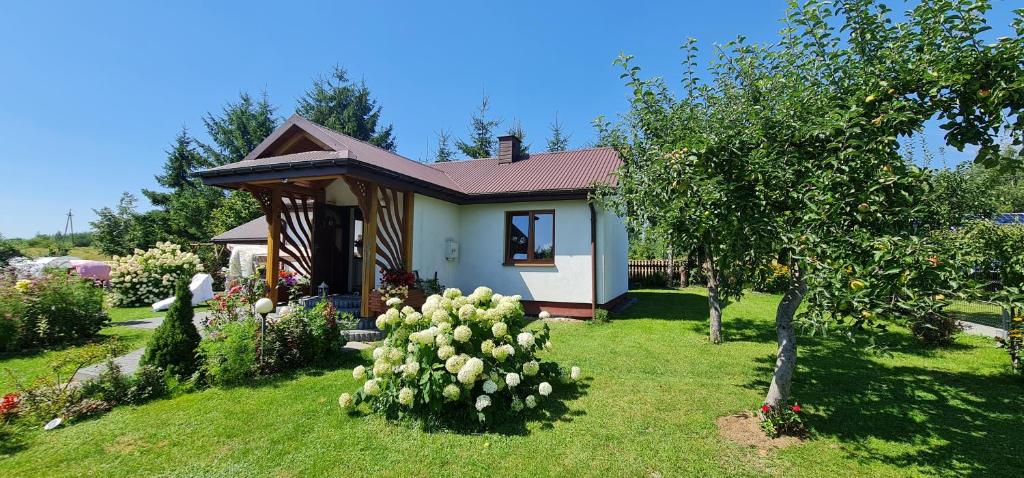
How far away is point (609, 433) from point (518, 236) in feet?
24.3

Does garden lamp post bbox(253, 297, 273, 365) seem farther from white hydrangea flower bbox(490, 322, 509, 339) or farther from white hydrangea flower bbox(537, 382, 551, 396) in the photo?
white hydrangea flower bbox(537, 382, 551, 396)

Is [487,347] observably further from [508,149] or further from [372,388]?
[508,149]

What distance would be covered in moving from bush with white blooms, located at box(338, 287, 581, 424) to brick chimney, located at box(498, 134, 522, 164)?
9605mm

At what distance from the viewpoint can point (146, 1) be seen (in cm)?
755

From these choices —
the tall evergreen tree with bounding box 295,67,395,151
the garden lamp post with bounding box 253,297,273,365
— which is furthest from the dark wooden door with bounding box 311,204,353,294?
the tall evergreen tree with bounding box 295,67,395,151

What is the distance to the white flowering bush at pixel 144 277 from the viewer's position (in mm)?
12969

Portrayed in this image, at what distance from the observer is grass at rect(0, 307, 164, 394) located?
18.6ft

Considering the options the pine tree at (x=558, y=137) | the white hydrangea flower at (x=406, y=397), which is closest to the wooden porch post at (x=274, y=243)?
the white hydrangea flower at (x=406, y=397)

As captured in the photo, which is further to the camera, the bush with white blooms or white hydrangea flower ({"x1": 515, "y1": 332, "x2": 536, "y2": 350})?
white hydrangea flower ({"x1": 515, "y1": 332, "x2": 536, "y2": 350})

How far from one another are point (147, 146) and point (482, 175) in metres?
28.0

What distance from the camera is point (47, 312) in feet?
25.2

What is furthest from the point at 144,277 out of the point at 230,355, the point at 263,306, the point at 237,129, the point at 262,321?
the point at 237,129

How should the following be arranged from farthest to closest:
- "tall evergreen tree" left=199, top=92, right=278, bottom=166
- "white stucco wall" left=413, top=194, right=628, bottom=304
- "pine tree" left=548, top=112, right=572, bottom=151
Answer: "pine tree" left=548, top=112, right=572, bottom=151
"tall evergreen tree" left=199, top=92, right=278, bottom=166
"white stucco wall" left=413, top=194, right=628, bottom=304

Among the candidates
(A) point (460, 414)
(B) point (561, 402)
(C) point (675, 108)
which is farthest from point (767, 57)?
(A) point (460, 414)
